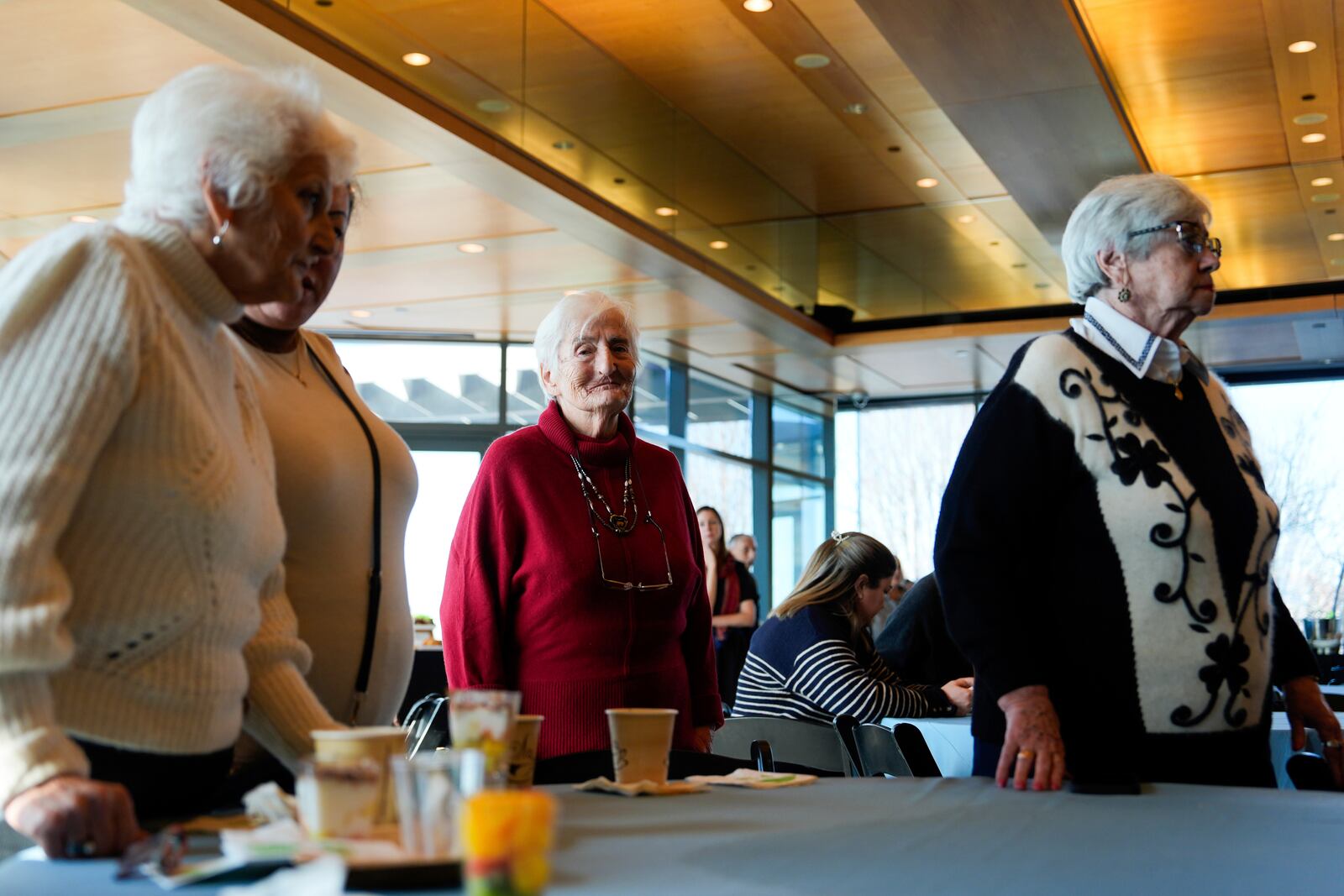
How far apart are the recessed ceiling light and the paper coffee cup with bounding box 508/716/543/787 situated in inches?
267

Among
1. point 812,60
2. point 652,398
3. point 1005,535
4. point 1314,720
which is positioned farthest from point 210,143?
point 652,398

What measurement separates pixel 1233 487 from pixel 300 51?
4.51m

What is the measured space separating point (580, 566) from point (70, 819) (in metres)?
1.53

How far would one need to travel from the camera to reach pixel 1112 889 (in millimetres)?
1102

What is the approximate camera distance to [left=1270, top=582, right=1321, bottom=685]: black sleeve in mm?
2232

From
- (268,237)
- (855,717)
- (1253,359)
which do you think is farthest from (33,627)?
(1253,359)

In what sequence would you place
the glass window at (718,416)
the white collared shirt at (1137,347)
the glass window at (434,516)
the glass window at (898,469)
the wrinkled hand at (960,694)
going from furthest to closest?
the glass window at (898,469)
the glass window at (718,416)
the glass window at (434,516)
the wrinkled hand at (960,694)
the white collared shirt at (1137,347)

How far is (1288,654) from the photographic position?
2244mm

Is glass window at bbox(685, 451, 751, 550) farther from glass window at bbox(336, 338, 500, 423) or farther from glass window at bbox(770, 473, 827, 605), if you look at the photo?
glass window at bbox(336, 338, 500, 423)

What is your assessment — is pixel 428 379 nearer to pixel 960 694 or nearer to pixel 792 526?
pixel 792 526

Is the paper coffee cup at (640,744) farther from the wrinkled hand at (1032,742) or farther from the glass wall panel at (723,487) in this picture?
the glass wall panel at (723,487)

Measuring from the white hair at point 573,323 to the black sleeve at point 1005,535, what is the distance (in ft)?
3.09

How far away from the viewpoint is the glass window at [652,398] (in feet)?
39.3

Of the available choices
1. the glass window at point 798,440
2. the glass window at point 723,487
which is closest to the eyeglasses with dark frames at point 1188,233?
the glass window at point 723,487
